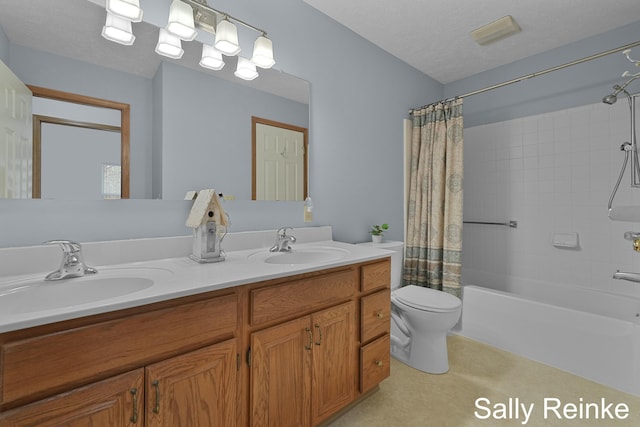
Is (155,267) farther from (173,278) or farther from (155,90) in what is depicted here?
(155,90)

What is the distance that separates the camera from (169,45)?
137 centimetres

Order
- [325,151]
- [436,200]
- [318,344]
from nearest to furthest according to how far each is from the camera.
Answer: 1. [318,344]
2. [325,151]
3. [436,200]

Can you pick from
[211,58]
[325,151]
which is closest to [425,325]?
[325,151]

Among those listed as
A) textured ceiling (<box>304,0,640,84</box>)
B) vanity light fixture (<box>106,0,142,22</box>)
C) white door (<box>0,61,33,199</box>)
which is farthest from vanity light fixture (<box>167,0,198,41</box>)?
textured ceiling (<box>304,0,640,84</box>)

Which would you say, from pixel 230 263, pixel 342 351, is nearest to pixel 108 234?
pixel 230 263

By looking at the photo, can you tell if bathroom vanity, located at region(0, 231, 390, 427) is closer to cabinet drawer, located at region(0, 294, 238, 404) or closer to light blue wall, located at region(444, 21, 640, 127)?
cabinet drawer, located at region(0, 294, 238, 404)

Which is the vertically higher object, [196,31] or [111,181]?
[196,31]

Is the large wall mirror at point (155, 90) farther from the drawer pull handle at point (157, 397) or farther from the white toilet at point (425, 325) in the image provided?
the white toilet at point (425, 325)

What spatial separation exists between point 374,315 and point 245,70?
1486 mm

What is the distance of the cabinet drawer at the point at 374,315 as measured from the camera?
1478 mm

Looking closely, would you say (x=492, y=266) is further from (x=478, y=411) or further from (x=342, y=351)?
(x=342, y=351)

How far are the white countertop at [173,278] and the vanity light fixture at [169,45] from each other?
0.95m

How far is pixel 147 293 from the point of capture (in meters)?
0.84

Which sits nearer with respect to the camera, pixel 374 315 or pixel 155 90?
pixel 155 90
